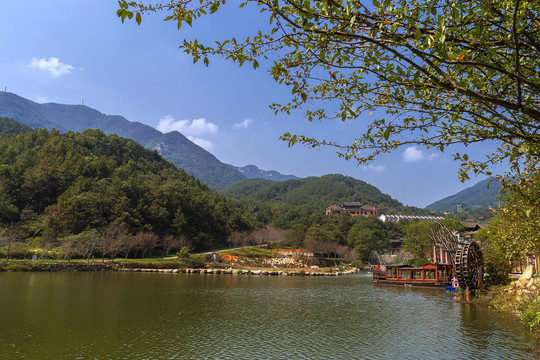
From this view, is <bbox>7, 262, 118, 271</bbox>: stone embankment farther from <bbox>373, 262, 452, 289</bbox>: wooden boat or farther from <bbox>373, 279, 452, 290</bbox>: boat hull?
<bbox>373, 262, 452, 289</bbox>: wooden boat

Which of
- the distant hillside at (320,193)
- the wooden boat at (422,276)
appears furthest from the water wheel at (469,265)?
the distant hillside at (320,193)

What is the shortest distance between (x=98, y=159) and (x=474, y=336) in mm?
69796

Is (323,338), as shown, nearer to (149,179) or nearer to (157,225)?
(157,225)

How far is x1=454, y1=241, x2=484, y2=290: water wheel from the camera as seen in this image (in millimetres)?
19594

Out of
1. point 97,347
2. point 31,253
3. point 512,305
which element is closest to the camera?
point 97,347

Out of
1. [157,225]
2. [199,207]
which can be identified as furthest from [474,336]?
[199,207]

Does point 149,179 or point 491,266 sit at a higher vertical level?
point 149,179

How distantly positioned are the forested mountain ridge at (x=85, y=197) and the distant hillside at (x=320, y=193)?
68054 millimetres

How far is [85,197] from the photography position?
166ft

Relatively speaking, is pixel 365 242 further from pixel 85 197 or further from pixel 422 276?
pixel 85 197

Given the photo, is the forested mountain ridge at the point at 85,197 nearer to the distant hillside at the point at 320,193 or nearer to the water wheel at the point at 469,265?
the water wheel at the point at 469,265

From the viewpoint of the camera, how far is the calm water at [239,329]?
9.94 m

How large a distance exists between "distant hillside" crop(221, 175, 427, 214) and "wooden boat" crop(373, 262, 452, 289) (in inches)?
3839

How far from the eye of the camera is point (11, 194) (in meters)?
55.1
